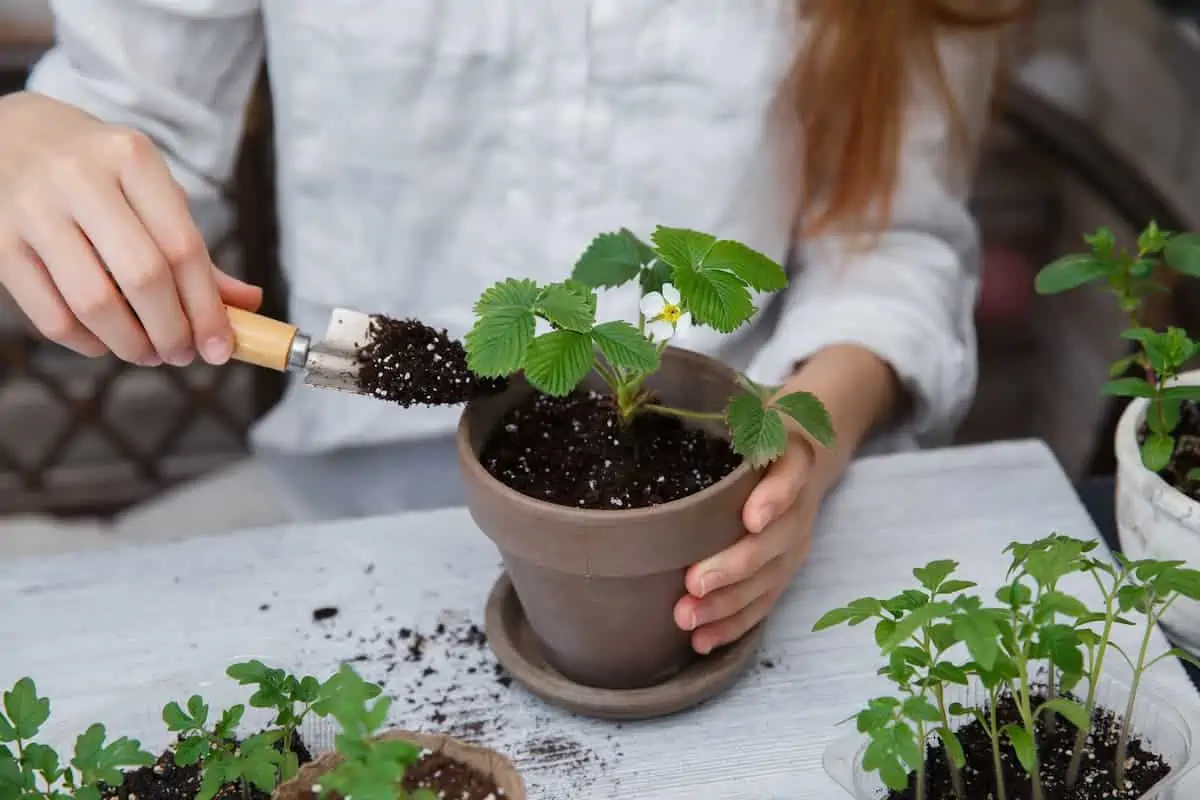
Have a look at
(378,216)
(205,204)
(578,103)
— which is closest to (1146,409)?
(578,103)

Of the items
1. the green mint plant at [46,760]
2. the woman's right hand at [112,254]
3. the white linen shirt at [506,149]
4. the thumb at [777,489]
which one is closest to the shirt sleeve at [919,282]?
the white linen shirt at [506,149]

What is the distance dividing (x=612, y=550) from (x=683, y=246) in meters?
0.16

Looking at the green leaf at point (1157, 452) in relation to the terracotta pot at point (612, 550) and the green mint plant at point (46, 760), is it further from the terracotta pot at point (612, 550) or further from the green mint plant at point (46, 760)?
the green mint plant at point (46, 760)

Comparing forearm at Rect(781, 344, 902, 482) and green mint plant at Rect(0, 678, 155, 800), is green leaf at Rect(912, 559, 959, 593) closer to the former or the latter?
forearm at Rect(781, 344, 902, 482)

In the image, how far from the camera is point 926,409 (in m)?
1.01

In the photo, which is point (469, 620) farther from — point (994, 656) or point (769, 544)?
point (994, 656)

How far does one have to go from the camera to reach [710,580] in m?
0.66

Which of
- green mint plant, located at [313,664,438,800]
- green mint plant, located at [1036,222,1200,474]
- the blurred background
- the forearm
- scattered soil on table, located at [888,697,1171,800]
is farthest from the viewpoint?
the blurred background

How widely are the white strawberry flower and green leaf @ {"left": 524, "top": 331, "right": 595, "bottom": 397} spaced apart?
0.20 feet

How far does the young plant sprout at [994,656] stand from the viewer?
512 millimetres

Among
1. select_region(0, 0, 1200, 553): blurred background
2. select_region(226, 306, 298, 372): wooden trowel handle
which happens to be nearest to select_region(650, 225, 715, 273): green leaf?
select_region(226, 306, 298, 372): wooden trowel handle

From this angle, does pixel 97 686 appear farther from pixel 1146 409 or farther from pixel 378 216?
pixel 1146 409

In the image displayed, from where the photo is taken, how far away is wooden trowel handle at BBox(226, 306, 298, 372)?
690mm

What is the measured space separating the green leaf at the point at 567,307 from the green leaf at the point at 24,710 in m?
0.30
